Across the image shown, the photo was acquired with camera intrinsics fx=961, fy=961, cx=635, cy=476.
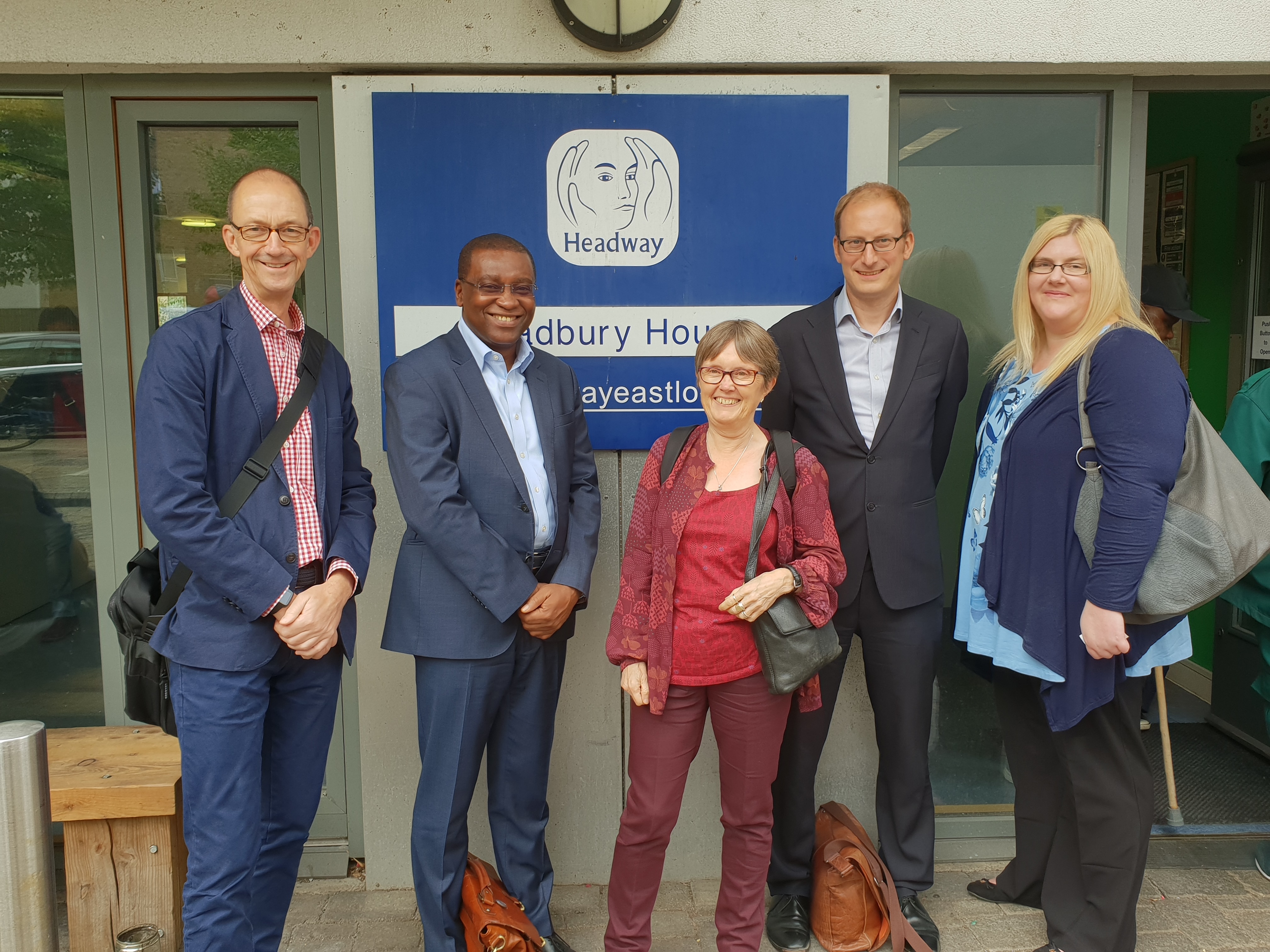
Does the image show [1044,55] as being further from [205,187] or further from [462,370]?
[205,187]

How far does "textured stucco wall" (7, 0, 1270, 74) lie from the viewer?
322 cm

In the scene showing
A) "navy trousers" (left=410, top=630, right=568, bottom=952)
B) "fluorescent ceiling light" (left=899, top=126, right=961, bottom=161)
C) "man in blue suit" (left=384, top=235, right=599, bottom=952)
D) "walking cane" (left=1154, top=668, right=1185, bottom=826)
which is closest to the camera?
"man in blue suit" (left=384, top=235, right=599, bottom=952)

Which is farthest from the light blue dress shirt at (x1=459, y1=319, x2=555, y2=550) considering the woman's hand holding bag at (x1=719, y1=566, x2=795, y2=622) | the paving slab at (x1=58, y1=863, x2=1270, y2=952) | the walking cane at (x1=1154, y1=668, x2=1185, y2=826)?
the walking cane at (x1=1154, y1=668, x2=1185, y2=826)

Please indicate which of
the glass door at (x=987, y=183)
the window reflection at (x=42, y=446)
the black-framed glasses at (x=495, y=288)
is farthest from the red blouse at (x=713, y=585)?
the window reflection at (x=42, y=446)

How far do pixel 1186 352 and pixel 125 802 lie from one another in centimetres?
570

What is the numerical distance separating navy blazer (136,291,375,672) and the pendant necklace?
1.01 metres

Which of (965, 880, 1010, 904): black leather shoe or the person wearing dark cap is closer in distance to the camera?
(965, 880, 1010, 904): black leather shoe

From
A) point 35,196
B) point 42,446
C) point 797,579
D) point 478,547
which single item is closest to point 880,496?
point 797,579

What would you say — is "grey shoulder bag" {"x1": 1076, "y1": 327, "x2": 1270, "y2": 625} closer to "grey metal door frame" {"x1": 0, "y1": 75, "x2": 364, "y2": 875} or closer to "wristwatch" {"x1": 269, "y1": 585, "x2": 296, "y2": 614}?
"wristwatch" {"x1": 269, "y1": 585, "x2": 296, "y2": 614}

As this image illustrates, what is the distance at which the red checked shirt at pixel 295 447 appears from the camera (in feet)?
8.09

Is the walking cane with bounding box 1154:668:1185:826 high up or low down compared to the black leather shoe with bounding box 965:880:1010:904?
up

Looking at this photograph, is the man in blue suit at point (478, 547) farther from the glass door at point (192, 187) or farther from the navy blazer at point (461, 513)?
the glass door at point (192, 187)

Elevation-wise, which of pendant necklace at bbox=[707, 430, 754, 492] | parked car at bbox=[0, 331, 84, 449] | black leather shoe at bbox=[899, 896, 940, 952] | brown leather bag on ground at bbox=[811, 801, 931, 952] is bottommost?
black leather shoe at bbox=[899, 896, 940, 952]

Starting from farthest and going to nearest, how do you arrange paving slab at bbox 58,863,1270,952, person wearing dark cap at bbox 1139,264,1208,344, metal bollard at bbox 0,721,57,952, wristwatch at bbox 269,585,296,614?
person wearing dark cap at bbox 1139,264,1208,344, paving slab at bbox 58,863,1270,952, wristwatch at bbox 269,585,296,614, metal bollard at bbox 0,721,57,952
